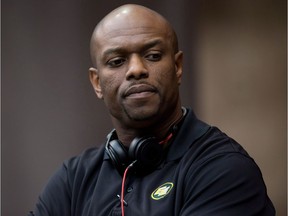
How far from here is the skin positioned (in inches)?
69.8

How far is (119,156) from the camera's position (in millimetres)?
1833

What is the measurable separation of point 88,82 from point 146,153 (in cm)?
129

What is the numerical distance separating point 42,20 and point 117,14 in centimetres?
119

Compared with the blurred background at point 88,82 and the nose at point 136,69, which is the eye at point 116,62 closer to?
the nose at point 136,69

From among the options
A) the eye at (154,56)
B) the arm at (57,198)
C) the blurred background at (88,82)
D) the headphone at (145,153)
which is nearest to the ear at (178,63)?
the eye at (154,56)

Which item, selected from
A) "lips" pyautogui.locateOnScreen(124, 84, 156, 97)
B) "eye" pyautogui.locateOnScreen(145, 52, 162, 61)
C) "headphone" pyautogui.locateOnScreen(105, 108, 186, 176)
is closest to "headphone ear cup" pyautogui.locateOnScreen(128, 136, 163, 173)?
"headphone" pyautogui.locateOnScreen(105, 108, 186, 176)

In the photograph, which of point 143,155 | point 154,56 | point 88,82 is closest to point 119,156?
point 143,155

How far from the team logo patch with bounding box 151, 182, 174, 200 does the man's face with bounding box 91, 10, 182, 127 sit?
0.78 ft

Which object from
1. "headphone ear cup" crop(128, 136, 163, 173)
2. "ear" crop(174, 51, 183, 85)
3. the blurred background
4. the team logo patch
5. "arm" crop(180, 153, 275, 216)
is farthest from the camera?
the blurred background

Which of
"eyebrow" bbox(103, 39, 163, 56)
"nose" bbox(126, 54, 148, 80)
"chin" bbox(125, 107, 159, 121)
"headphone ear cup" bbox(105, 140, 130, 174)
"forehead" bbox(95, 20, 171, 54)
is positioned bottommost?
"headphone ear cup" bbox(105, 140, 130, 174)

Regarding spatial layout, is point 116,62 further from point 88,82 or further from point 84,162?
point 88,82

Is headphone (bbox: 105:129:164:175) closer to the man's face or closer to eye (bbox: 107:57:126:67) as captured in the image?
the man's face

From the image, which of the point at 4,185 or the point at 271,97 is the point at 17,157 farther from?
the point at 271,97

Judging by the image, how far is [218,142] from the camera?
168 cm
